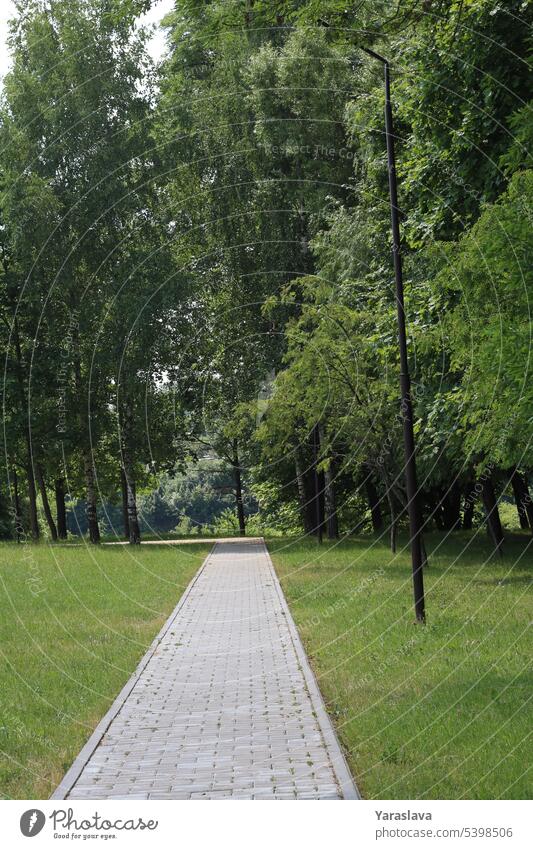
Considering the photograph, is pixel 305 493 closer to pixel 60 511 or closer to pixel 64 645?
pixel 60 511

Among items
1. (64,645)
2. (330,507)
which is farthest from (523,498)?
(64,645)

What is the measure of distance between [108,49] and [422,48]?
56.4 ft

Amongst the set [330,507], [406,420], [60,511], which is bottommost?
[330,507]

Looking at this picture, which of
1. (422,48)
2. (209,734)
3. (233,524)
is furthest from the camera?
(233,524)

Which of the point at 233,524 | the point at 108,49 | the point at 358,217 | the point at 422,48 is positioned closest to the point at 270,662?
the point at 422,48

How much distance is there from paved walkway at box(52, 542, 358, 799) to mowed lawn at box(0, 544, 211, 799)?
0.82ft

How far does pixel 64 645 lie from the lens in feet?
44.1

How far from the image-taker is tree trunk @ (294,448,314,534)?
37250mm

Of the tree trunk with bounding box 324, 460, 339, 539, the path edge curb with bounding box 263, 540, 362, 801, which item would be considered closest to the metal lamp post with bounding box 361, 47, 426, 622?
the path edge curb with bounding box 263, 540, 362, 801

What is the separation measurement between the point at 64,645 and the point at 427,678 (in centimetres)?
520

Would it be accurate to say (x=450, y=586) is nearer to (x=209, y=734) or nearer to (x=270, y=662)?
(x=270, y=662)

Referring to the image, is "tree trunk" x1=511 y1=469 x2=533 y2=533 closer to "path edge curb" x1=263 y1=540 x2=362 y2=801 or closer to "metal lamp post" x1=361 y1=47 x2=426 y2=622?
"metal lamp post" x1=361 y1=47 x2=426 y2=622

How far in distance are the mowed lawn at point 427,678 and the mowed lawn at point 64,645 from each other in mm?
2232

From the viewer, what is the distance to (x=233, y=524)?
66312 millimetres
